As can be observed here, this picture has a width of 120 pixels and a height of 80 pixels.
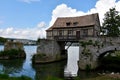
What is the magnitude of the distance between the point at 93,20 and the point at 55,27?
861cm

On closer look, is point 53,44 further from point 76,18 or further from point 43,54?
point 76,18

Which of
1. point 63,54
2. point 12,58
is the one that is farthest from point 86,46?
point 12,58

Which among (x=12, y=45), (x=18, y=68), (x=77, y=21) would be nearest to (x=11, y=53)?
(x=12, y=45)

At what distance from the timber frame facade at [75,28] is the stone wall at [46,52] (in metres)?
2.27

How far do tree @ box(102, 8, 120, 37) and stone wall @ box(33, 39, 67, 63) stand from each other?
10695mm

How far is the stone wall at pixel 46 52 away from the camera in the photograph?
130 ft

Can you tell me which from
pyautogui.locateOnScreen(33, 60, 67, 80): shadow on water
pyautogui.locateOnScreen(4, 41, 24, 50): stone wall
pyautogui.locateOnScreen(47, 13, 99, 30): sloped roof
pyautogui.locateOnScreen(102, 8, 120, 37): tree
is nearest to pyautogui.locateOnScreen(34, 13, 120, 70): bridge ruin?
pyautogui.locateOnScreen(47, 13, 99, 30): sloped roof

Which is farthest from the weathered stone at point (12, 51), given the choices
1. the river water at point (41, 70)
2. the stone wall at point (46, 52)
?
the stone wall at point (46, 52)

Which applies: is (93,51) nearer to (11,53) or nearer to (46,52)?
(46,52)

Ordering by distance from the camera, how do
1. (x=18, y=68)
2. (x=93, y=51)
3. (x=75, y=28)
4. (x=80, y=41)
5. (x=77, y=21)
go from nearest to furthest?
(x=93, y=51)
(x=80, y=41)
(x=18, y=68)
(x=75, y=28)
(x=77, y=21)

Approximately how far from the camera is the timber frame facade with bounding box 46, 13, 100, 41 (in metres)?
40.2

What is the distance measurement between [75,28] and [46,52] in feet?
24.3

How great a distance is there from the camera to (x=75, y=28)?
42.2 m

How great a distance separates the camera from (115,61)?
3572 cm
